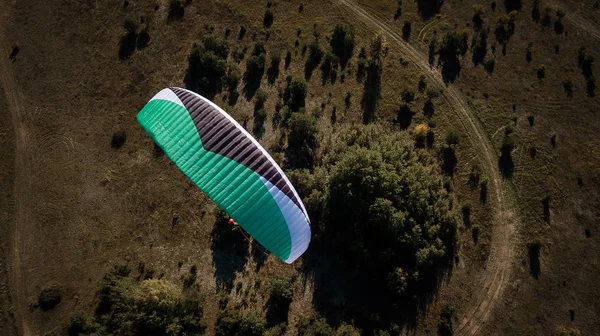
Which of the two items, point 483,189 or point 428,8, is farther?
point 428,8

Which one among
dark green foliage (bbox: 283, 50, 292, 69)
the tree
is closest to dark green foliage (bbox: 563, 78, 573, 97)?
the tree

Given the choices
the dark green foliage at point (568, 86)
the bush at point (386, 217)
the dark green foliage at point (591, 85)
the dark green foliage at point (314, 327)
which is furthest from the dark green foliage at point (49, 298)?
the dark green foliage at point (591, 85)

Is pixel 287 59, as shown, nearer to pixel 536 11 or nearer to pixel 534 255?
pixel 536 11

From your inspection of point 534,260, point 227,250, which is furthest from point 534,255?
point 227,250

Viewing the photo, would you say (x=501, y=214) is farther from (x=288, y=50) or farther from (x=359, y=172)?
(x=288, y=50)

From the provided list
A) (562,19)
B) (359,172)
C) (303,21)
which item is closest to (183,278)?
(359,172)
